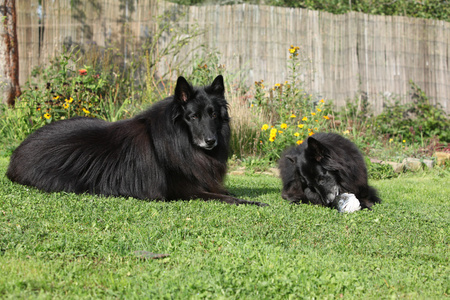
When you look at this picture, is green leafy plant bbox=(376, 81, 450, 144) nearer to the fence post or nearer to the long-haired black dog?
the long-haired black dog

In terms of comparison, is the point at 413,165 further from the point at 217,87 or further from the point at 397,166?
the point at 217,87

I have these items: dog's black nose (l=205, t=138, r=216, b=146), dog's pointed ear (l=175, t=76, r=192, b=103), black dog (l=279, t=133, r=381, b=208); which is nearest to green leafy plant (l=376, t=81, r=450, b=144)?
black dog (l=279, t=133, r=381, b=208)

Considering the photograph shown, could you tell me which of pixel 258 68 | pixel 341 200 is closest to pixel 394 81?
pixel 258 68

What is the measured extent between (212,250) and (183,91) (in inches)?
81.6

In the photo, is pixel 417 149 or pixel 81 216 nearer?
pixel 81 216

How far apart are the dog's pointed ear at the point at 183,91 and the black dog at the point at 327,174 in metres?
1.36

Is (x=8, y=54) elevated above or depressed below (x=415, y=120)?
above

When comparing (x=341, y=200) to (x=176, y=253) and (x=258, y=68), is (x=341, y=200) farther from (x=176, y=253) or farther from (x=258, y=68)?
(x=258, y=68)

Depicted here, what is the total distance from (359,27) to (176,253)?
9.83m

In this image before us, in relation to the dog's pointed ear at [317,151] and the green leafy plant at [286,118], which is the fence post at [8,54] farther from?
the dog's pointed ear at [317,151]

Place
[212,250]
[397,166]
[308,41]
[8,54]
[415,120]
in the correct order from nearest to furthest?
[212,250] → [397,166] → [8,54] → [415,120] → [308,41]

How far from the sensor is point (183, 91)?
15.3 feet

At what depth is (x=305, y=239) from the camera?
354 cm

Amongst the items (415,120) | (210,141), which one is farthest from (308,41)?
(210,141)
